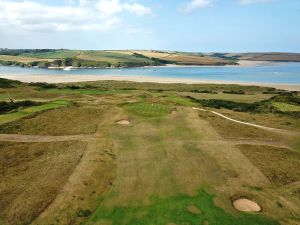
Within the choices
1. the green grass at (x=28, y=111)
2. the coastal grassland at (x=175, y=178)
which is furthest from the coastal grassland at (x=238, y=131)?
the green grass at (x=28, y=111)

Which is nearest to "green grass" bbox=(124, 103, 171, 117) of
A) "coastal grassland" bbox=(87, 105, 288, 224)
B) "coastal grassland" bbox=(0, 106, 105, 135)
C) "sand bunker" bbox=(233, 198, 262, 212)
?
"coastal grassland" bbox=(0, 106, 105, 135)

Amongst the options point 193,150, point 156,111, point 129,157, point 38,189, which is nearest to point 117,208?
point 38,189

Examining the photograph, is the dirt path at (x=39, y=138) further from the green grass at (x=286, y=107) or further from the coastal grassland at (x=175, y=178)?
the green grass at (x=286, y=107)

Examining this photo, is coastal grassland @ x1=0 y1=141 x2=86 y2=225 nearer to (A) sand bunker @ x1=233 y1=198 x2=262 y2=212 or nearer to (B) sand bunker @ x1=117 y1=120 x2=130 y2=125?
(B) sand bunker @ x1=117 y1=120 x2=130 y2=125

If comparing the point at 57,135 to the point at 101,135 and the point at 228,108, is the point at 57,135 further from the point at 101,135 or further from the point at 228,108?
the point at 228,108

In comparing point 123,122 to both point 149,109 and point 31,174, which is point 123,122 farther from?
point 31,174
